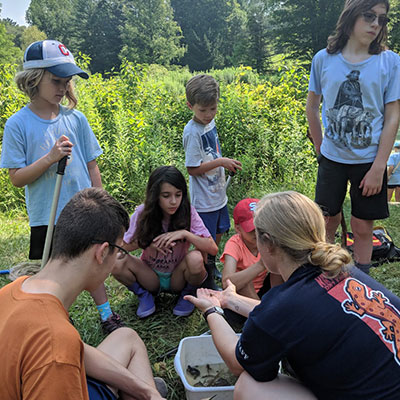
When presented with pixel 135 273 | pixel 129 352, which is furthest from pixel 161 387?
pixel 135 273

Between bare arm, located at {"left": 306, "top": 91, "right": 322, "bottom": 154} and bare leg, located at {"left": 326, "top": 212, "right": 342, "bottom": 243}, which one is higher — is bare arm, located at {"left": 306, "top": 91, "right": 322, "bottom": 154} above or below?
above

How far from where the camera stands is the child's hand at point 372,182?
8.34 ft

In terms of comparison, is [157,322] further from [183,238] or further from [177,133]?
[177,133]

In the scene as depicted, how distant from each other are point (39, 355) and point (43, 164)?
1334mm

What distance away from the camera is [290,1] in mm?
36125

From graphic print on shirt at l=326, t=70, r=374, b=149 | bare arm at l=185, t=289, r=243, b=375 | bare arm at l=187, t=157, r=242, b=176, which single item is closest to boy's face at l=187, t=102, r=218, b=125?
bare arm at l=187, t=157, r=242, b=176

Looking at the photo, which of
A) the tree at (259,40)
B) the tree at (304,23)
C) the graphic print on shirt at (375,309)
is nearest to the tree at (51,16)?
the tree at (259,40)

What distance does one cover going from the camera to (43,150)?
225 centimetres

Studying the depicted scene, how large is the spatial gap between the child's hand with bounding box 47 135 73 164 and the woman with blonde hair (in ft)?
3.87

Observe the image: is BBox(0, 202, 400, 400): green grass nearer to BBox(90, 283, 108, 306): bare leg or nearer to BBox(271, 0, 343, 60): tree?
BBox(90, 283, 108, 306): bare leg

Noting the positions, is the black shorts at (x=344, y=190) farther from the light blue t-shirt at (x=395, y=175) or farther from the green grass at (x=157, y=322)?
the light blue t-shirt at (x=395, y=175)

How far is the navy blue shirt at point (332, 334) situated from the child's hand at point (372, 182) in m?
1.28

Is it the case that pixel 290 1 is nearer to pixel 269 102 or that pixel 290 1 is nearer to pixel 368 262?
pixel 269 102

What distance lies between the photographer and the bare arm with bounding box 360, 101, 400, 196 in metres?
2.53
